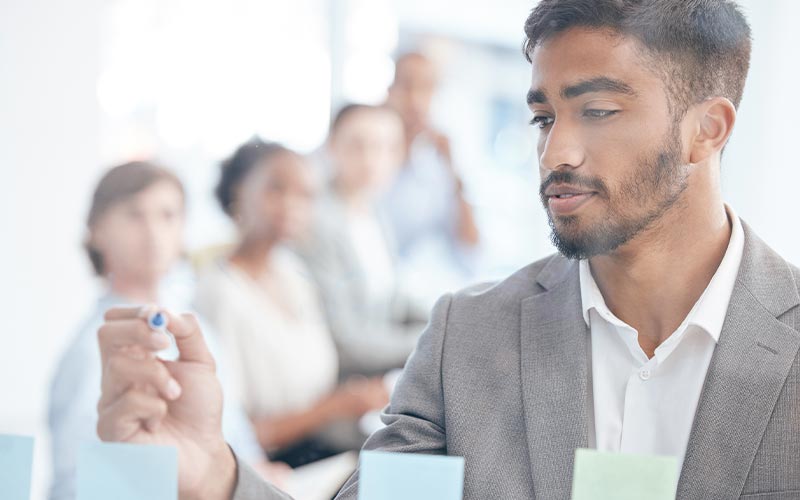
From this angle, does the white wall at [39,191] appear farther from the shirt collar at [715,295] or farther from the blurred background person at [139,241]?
the shirt collar at [715,295]

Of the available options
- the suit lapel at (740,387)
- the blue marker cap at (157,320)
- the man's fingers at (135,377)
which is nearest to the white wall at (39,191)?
the man's fingers at (135,377)

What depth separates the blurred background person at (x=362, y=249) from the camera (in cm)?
334

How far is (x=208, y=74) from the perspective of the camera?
354 centimetres

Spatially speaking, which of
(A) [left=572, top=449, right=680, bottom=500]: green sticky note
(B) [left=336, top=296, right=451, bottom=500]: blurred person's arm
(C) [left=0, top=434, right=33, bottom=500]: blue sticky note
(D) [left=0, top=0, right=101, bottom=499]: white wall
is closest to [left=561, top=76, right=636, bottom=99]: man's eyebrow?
(B) [left=336, top=296, right=451, bottom=500]: blurred person's arm

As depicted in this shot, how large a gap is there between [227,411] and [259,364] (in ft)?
1.39

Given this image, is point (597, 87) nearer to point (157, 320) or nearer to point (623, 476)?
point (623, 476)

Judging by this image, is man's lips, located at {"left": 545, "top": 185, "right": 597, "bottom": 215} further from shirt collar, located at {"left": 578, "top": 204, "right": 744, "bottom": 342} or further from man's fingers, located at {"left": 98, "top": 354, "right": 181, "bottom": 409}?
man's fingers, located at {"left": 98, "top": 354, "right": 181, "bottom": 409}

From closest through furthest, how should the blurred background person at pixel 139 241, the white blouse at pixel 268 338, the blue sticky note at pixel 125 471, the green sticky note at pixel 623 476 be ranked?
the green sticky note at pixel 623 476
the blue sticky note at pixel 125 471
the blurred background person at pixel 139 241
the white blouse at pixel 268 338

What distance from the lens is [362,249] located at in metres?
3.51

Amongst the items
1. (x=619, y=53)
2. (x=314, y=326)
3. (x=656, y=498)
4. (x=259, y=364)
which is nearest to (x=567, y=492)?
(x=656, y=498)

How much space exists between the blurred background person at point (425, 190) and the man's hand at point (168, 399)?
238cm

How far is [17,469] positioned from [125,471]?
0.47ft

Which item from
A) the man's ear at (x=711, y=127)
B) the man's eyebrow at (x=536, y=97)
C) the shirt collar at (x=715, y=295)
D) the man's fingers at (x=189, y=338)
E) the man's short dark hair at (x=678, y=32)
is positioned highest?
the man's short dark hair at (x=678, y=32)

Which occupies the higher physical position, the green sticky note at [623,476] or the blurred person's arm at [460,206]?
the blurred person's arm at [460,206]
